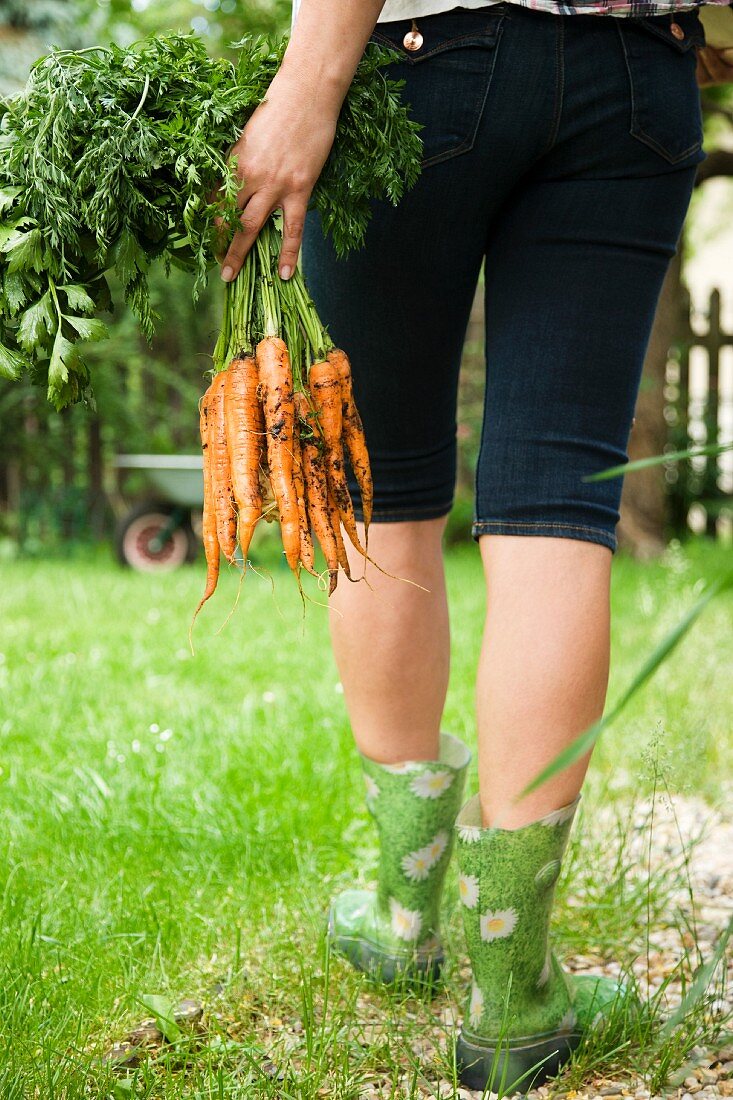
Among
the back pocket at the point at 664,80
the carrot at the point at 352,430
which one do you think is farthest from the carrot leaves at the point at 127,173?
the back pocket at the point at 664,80

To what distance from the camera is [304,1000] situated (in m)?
1.20

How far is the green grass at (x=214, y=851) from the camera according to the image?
3.80 ft

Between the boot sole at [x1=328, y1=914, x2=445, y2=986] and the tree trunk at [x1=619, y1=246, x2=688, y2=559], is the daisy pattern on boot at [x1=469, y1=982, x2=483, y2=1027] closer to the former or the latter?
the boot sole at [x1=328, y1=914, x2=445, y2=986]

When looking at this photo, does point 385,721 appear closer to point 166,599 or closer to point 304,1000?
point 304,1000

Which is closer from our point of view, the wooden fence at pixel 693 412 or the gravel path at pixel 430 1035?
the gravel path at pixel 430 1035

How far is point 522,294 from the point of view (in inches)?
46.4

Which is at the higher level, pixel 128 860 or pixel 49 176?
pixel 49 176

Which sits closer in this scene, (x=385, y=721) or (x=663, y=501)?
(x=385, y=721)

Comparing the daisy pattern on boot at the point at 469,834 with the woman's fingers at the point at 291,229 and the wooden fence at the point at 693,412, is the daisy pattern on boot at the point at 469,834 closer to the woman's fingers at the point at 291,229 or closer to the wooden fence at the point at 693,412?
the woman's fingers at the point at 291,229

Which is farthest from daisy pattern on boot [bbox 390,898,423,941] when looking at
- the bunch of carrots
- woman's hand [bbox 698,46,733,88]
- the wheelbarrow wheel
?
the wheelbarrow wheel

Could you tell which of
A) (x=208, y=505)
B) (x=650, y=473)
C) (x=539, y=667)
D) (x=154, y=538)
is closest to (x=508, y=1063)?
(x=539, y=667)

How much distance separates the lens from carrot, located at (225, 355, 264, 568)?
41.4 inches

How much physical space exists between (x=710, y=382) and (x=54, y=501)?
440 centimetres

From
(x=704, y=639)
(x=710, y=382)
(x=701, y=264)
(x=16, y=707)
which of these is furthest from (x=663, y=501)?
(x=701, y=264)
